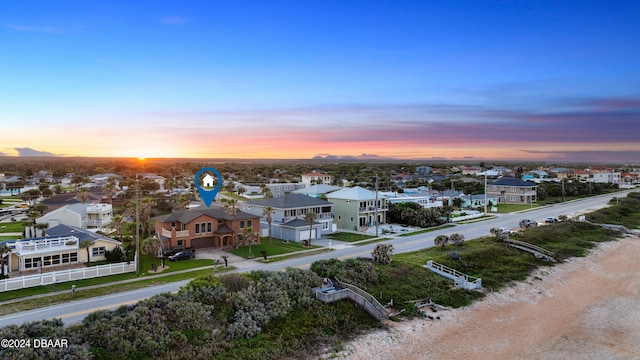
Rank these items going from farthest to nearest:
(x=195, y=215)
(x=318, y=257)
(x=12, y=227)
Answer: (x=12, y=227)
(x=195, y=215)
(x=318, y=257)

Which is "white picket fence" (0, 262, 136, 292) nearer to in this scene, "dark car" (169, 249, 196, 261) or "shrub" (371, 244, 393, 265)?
"dark car" (169, 249, 196, 261)

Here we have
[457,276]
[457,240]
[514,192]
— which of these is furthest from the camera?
[514,192]

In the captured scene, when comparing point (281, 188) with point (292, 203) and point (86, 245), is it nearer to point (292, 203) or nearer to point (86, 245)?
point (292, 203)

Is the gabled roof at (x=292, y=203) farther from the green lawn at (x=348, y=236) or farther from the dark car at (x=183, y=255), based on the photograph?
the dark car at (x=183, y=255)

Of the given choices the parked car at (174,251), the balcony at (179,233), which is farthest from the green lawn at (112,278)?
the balcony at (179,233)

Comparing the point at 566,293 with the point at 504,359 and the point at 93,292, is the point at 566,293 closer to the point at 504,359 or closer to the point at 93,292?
the point at 504,359

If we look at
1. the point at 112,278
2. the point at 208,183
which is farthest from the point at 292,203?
the point at 112,278

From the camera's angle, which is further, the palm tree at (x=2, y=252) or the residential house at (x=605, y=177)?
the residential house at (x=605, y=177)
